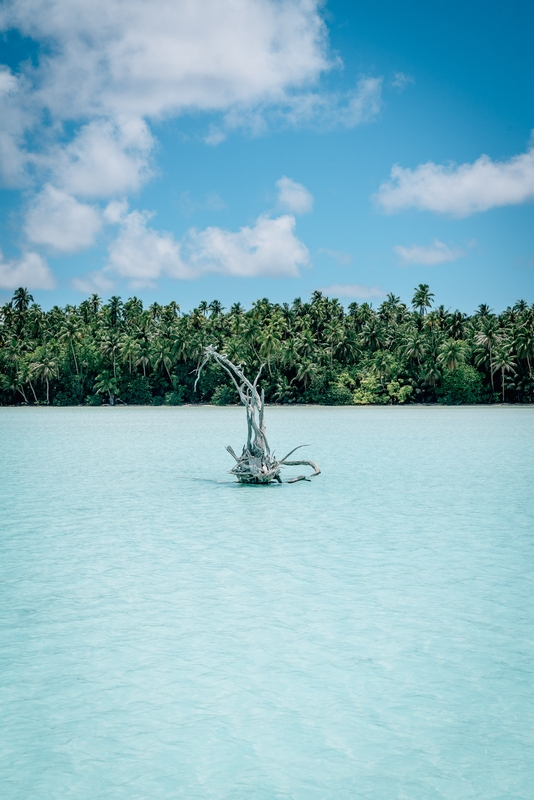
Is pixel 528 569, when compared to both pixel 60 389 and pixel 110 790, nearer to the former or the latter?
pixel 110 790

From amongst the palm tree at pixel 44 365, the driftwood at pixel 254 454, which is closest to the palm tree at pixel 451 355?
the palm tree at pixel 44 365

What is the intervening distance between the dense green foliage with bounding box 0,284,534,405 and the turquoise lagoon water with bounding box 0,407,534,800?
68.6m

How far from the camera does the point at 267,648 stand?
8.82m

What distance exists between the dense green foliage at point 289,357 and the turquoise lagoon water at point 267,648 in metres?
68.6

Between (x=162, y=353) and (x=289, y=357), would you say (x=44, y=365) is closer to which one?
(x=162, y=353)

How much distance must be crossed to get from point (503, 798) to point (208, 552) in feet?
27.9

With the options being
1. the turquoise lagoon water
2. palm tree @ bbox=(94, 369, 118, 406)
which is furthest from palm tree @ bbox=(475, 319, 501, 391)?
the turquoise lagoon water

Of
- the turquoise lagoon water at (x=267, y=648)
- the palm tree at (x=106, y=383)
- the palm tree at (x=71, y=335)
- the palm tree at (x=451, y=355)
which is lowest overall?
the turquoise lagoon water at (x=267, y=648)

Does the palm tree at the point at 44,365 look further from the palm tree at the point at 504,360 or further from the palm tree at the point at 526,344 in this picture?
the palm tree at the point at 526,344

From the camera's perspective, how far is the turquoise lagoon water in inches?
243

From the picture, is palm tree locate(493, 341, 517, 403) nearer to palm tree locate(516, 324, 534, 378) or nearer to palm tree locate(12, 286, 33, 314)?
palm tree locate(516, 324, 534, 378)

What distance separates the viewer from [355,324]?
10569 centimetres

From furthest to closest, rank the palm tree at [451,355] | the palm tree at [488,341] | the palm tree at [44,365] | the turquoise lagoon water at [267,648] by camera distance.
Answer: the palm tree at [44,365]
the palm tree at [488,341]
the palm tree at [451,355]
the turquoise lagoon water at [267,648]

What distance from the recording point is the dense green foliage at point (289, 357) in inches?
3396
